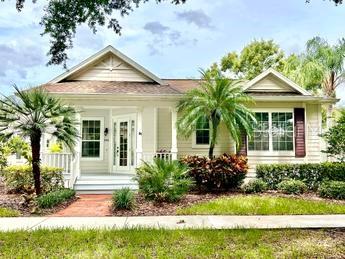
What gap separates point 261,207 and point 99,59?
962cm

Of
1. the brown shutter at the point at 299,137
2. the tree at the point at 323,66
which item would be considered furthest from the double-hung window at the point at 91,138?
the tree at the point at 323,66

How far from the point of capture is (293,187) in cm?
1170

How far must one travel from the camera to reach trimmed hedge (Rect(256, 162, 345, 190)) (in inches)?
493

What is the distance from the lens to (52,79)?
15.1 m

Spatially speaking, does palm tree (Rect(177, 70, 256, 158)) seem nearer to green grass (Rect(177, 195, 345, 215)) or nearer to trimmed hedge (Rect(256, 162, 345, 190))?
trimmed hedge (Rect(256, 162, 345, 190))

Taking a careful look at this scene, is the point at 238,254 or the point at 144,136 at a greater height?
the point at 144,136

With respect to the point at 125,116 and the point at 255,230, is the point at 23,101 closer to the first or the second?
the point at 125,116

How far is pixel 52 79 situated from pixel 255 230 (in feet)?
37.9

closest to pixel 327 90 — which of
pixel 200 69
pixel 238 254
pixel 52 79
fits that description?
pixel 200 69

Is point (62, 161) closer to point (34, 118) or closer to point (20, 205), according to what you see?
point (20, 205)

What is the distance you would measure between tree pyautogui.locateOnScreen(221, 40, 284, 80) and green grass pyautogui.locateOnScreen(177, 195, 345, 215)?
24523mm

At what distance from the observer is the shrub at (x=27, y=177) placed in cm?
1179

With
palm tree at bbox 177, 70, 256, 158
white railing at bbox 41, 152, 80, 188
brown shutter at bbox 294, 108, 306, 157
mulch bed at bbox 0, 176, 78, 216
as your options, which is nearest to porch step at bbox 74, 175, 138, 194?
white railing at bbox 41, 152, 80, 188

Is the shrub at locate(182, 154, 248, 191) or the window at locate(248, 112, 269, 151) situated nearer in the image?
the shrub at locate(182, 154, 248, 191)
